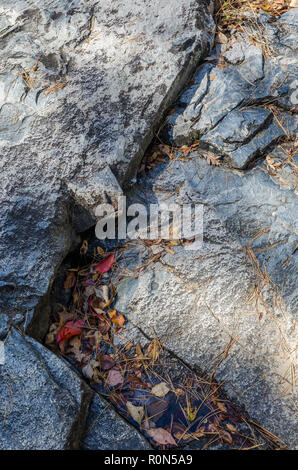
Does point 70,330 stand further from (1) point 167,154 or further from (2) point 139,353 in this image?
(1) point 167,154

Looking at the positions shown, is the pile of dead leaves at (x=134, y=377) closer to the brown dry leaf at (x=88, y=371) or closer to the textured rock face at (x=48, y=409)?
the brown dry leaf at (x=88, y=371)

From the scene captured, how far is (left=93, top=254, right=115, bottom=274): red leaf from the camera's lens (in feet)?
8.61

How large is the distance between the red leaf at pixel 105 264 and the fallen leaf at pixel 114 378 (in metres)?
0.68

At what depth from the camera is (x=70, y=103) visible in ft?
8.71

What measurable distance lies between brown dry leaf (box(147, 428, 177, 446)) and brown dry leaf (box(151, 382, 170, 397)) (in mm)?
192

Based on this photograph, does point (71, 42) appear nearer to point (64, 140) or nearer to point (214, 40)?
point (64, 140)

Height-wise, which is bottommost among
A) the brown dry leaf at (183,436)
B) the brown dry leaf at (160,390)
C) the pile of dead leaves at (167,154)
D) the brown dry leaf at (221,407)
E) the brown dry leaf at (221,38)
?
the brown dry leaf at (221,407)

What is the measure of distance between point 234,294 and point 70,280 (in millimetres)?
1154

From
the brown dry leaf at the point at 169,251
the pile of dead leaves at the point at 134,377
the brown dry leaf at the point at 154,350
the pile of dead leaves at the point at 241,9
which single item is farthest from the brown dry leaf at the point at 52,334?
the pile of dead leaves at the point at 241,9

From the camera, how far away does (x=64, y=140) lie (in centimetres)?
256

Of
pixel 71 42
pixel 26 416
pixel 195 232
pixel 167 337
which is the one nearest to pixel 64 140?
pixel 71 42

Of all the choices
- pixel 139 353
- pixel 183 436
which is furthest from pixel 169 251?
pixel 183 436

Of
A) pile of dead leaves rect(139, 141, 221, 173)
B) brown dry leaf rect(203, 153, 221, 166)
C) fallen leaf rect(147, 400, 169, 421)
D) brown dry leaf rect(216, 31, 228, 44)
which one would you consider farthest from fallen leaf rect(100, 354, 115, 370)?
brown dry leaf rect(216, 31, 228, 44)

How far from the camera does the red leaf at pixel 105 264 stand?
8.61 ft
